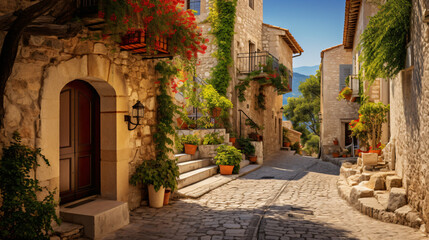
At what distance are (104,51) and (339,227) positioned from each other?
4471 millimetres

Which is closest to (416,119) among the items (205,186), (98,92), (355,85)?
(205,186)

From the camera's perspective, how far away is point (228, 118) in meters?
13.1

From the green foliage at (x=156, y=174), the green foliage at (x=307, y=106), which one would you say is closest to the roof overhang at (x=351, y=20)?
the green foliage at (x=156, y=174)

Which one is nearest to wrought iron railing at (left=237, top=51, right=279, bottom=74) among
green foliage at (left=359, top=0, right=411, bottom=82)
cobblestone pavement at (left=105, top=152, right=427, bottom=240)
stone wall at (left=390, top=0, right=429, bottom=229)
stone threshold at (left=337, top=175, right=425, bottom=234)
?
cobblestone pavement at (left=105, top=152, right=427, bottom=240)

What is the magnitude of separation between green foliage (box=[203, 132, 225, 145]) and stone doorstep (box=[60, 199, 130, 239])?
5.81m

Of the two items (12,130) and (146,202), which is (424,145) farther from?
(12,130)

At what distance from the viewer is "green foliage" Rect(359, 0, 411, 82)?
5.59 m

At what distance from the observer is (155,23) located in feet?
15.2

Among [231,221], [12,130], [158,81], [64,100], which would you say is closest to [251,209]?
[231,221]

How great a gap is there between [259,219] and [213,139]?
5.45 meters

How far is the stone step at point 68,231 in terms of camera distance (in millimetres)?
3912

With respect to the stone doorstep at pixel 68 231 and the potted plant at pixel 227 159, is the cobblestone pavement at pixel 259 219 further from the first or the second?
the potted plant at pixel 227 159

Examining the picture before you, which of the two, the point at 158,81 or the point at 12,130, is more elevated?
the point at 158,81

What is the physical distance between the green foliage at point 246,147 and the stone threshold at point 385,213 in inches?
239
